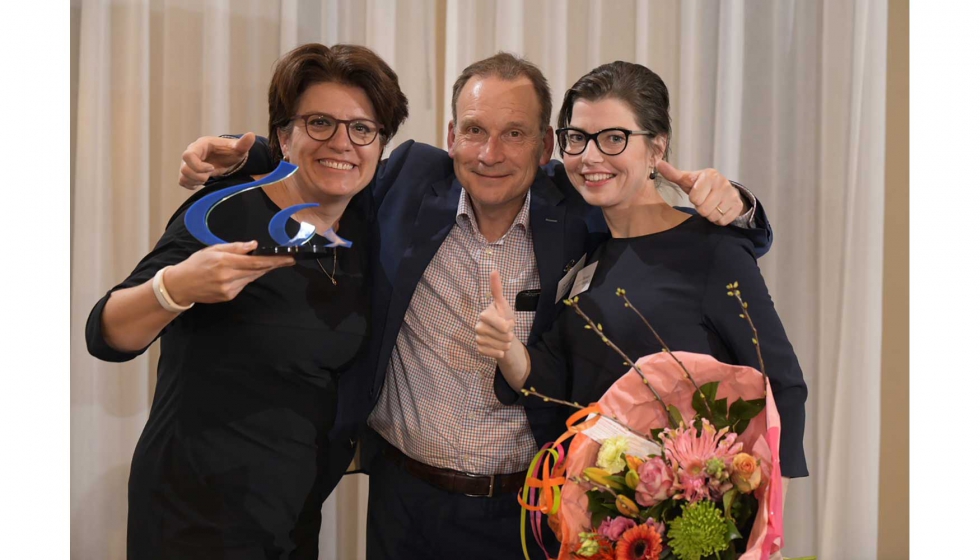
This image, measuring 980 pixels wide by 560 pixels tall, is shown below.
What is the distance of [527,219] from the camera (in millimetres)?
2049

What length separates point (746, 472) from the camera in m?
1.23

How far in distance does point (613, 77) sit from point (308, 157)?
0.77 meters

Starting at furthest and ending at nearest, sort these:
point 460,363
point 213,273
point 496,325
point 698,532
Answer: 1. point 460,363
2. point 496,325
3. point 213,273
4. point 698,532

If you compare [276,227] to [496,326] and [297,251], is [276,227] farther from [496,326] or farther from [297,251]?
[496,326]

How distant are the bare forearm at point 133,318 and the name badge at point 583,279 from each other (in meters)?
0.94

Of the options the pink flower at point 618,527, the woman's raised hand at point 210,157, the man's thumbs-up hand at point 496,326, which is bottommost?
the pink flower at point 618,527

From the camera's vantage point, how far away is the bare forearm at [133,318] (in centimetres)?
162

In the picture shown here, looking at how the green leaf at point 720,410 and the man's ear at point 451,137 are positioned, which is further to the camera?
the man's ear at point 451,137

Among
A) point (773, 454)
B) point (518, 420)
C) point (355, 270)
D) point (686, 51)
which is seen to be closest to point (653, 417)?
point (773, 454)

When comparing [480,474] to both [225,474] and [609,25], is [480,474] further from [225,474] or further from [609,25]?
[609,25]

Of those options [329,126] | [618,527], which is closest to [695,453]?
[618,527]

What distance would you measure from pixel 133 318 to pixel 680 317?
1.22 metres

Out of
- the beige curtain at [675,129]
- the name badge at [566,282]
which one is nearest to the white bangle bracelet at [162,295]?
the name badge at [566,282]

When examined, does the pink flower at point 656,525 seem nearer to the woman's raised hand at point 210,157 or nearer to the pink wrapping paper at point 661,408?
the pink wrapping paper at point 661,408
